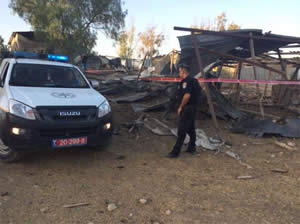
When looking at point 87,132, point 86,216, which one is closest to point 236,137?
point 87,132

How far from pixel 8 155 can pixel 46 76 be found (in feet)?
5.51

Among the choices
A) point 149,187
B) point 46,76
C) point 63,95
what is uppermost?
point 46,76

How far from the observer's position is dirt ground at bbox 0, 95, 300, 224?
2.71m

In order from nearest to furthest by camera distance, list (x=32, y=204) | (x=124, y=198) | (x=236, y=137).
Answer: (x=32, y=204) < (x=124, y=198) < (x=236, y=137)

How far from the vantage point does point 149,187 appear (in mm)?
3408

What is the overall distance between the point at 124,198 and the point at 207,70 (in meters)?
6.03

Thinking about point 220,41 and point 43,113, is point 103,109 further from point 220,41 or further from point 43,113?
point 220,41

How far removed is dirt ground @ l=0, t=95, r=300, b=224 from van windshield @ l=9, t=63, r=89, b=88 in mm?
1311

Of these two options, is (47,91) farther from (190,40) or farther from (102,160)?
(190,40)

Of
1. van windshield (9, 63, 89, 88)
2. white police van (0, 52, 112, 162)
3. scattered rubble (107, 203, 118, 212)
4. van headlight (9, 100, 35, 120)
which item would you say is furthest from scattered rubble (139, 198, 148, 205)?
van windshield (9, 63, 89, 88)

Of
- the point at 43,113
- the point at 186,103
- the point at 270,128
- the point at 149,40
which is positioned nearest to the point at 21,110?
the point at 43,113

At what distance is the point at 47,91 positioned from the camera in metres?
4.10

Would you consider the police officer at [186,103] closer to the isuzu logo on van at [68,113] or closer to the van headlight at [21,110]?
the isuzu logo on van at [68,113]

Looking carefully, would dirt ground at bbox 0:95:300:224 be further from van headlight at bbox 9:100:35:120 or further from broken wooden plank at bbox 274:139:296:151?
van headlight at bbox 9:100:35:120
